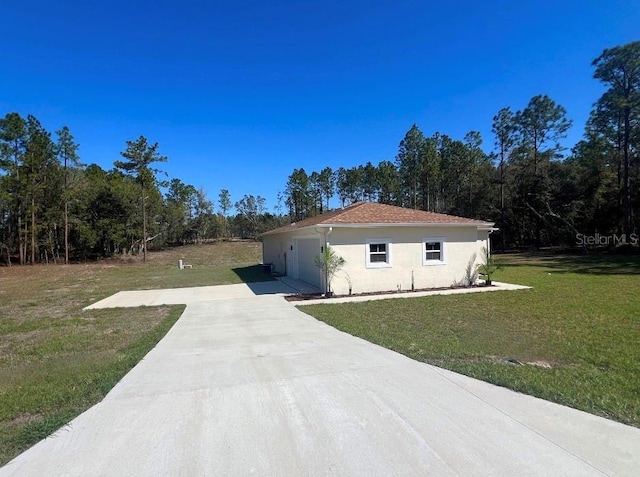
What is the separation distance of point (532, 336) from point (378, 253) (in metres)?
6.42

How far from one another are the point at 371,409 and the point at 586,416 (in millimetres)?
1909

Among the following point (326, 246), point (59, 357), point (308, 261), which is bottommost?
point (59, 357)

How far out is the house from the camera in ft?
39.1

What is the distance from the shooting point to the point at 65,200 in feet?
Result: 111

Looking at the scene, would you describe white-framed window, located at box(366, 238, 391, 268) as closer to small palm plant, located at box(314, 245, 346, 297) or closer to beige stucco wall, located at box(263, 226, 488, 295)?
beige stucco wall, located at box(263, 226, 488, 295)

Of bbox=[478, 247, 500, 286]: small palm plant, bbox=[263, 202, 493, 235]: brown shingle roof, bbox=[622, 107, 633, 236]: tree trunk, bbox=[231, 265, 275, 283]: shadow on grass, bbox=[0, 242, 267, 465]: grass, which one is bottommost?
bbox=[0, 242, 267, 465]: grass

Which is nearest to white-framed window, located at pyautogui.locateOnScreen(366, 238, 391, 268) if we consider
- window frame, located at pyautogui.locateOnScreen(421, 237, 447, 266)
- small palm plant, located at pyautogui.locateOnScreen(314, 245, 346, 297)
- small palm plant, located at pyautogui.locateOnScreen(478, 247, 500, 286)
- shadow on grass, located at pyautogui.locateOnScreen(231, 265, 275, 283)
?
small palm plant, located at pyautogui.locateOnScreen(314, 245, 346, 297)

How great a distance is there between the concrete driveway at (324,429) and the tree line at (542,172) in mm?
33014

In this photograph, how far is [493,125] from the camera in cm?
3638

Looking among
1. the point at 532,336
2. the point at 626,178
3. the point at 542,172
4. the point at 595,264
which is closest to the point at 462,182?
the point at 542,172

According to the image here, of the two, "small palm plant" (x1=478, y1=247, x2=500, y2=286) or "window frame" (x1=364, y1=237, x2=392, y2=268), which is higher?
"window frame" (x1=364, y1=237, x2=392, y2=268)

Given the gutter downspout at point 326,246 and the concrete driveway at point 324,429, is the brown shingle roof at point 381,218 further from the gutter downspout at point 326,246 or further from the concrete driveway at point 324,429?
the concrete driveway at point 324,429

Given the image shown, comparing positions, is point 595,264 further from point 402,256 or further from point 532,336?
point 532,336

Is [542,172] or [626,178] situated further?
[542,172]
